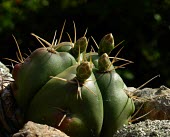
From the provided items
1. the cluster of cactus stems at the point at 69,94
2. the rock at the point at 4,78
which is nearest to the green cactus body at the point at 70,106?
the cluster of cactus stems at the point at 69,94

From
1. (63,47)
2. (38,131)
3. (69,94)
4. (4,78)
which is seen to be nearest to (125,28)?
(4,78)

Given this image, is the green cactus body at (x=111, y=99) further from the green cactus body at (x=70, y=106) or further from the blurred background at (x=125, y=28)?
the blurred background at (x=125, y=28)

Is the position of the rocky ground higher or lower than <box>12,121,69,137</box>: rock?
lower

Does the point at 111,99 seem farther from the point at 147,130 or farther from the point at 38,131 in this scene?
the point at 38,131

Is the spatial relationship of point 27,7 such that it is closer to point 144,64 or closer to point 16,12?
point 16,12

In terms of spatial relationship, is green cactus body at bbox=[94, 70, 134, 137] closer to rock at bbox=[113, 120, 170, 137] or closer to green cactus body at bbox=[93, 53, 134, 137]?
green cactus body at bbox=[93, 53, 134, 137]

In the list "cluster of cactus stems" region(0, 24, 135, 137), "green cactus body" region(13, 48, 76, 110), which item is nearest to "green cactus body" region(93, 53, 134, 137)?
"cluster of cactus stems" region(0, 24, 135, 137)

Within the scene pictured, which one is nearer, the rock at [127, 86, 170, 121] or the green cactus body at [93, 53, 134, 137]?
the green cactus body at [93, 53, 134, 137]
